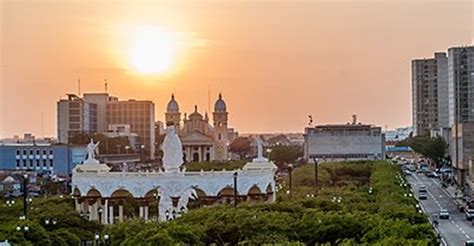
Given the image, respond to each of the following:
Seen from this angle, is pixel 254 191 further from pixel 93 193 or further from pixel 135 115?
pixel 135 115

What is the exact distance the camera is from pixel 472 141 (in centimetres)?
8250

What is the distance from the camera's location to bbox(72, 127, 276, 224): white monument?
5956 cm

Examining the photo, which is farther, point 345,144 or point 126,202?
point 345,144

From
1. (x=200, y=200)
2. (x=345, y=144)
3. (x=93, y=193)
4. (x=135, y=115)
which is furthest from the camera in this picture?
(x=135, y=115)

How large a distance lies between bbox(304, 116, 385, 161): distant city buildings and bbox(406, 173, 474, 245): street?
79.7 feet

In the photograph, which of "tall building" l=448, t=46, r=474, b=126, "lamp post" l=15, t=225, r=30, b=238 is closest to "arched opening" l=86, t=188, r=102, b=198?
"lamp post" l=15, t=225, r=30, b=238

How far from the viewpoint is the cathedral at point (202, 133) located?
141m

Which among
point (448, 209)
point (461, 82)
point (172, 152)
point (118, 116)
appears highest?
point (461, 82)

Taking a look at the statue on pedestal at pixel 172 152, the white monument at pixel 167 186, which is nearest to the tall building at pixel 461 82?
the white monument at pixel 167 186

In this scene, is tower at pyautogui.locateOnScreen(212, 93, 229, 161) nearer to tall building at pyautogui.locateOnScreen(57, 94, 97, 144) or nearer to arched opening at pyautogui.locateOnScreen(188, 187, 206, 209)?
tall building at pyautogui.locateOnScreen(57, 94, 97, 144)

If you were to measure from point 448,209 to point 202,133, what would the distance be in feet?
251

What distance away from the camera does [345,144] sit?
131125mm

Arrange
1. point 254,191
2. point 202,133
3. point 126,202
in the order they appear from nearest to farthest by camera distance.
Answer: point 254,191, point 126,202, point 202,133

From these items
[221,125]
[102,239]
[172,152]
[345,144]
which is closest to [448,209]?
[172,152]
